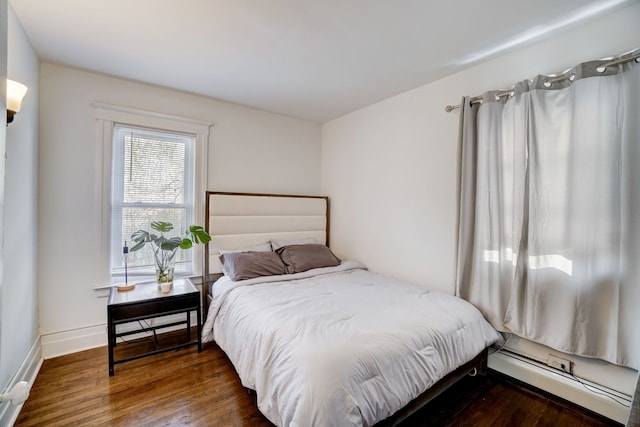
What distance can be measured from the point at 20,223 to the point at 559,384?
3.81m

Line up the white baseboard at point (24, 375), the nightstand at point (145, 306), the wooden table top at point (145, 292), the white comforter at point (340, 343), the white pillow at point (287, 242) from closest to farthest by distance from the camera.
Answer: the white comforter at point (340, 343) < the white baseboard at point (24, 375) < the nightstand at point (145, 306) < the wooden table top at point (145, 292) < the white pillow at point (287, 242)

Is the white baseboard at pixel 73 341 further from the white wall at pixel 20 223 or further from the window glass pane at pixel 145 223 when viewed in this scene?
the window glass pane at pixel 145 223

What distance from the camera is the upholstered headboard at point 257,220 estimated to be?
3039 millimetres

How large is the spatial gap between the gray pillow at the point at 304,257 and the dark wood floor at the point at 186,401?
108cm

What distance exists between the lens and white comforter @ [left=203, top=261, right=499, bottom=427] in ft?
4.34

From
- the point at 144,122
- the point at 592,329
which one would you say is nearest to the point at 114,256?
the point at 144,122

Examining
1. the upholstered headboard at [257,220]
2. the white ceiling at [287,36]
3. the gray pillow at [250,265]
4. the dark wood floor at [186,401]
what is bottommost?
the dark wood floor at [186,401]

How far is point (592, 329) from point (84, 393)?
335 cm

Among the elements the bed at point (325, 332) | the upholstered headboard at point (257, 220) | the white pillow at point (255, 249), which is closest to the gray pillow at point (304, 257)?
the bed at point (325, 332)

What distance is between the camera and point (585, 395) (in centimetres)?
182

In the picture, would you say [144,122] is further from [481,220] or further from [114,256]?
[481,220]

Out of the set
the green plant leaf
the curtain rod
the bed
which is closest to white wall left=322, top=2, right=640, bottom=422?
the curtain rod

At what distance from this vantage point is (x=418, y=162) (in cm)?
282

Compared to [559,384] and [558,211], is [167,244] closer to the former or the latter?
[558,211]
